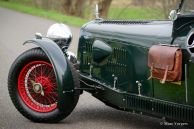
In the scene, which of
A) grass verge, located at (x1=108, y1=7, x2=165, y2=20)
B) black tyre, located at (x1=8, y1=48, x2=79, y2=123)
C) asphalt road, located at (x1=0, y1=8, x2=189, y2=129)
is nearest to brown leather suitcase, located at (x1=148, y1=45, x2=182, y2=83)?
asphalt road, located at (x1=0, y1=8, x2=189, y2=129)

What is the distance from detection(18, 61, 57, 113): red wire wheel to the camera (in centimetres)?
590

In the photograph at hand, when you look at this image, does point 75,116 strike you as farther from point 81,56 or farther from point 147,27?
point 147,27

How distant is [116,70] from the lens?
18.9 feet

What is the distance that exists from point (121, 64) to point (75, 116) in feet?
3.25

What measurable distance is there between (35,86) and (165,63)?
66.3 inches

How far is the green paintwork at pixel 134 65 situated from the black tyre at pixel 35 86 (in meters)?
0.39

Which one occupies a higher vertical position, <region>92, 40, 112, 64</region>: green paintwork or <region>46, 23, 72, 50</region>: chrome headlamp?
<region>46, 23, 72, 50</region>: chrome headlamp

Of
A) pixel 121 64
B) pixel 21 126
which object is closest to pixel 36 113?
pixel 21 126

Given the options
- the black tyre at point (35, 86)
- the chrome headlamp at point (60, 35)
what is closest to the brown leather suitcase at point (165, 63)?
the black tyre at point (35, 86)

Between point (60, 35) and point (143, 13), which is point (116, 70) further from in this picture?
point (143, 13)

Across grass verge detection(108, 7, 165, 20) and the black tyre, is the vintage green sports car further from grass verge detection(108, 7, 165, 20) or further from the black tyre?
grass verge detection(108, 7, 165, 20)

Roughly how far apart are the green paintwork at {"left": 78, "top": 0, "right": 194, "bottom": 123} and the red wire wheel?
0.45 meters

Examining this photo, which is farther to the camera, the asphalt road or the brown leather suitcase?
the asphalt road

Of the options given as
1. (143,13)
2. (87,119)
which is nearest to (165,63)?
(87,119)
